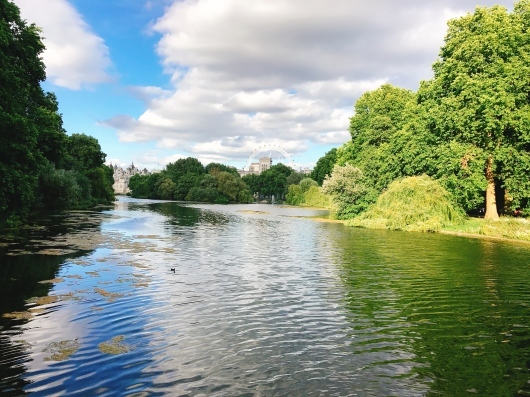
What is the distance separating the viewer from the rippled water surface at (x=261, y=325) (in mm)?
8539

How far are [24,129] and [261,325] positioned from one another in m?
26.3

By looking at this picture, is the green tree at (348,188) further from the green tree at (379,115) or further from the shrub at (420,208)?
the shrub at (420,208)

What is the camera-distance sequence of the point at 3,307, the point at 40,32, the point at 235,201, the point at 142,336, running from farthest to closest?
1. the point at 235,201
2. the point at 40,32
3. the point at 3,307
4. the point at 142,336

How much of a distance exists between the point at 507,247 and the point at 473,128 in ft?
53.8

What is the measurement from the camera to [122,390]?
316 inches

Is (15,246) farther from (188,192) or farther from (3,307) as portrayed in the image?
(188,192)

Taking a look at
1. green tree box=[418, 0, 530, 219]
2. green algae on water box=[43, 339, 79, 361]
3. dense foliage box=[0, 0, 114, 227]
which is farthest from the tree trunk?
green algae on water box=[43, 339, 79, 361]

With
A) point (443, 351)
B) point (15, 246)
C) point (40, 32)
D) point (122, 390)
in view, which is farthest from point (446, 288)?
point (40, 32)

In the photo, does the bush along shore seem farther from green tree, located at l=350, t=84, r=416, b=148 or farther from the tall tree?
the tall tree

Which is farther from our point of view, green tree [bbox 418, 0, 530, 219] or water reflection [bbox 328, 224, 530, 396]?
green tree [bbox 418, 0, 530, 219]

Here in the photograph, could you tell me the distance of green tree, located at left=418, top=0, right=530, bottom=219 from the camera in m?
41.2

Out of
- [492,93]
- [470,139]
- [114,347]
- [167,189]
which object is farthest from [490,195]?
[167,189]

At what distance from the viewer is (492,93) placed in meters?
41.5

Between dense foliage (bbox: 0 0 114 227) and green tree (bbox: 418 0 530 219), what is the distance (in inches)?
1679
